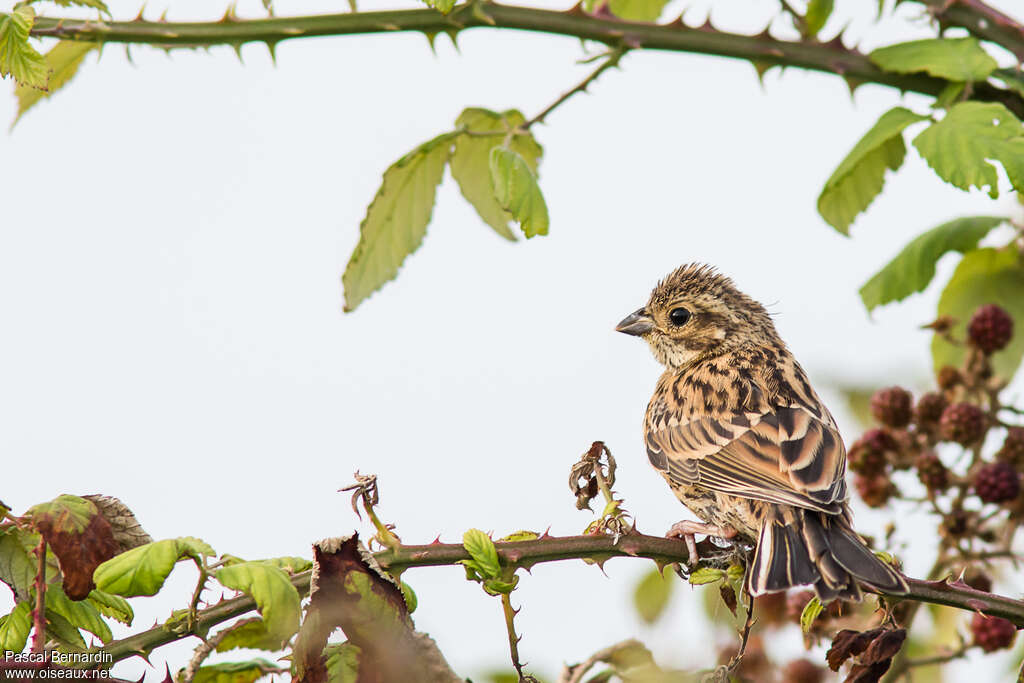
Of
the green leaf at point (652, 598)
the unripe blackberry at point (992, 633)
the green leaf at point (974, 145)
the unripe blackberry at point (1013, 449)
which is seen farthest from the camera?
the green leaf at point (652, 598)

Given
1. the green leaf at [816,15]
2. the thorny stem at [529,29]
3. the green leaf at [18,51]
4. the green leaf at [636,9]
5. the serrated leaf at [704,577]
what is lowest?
the serrated leaf at [704,577]

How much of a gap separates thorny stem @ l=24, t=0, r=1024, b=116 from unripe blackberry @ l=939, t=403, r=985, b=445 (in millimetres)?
1025

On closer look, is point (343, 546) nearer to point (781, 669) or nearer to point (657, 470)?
point (781, 669)

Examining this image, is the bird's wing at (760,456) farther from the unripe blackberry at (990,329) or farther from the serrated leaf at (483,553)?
the serrated leaf at (483,553)

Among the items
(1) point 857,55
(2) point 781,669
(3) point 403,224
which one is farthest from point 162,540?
(1) point 857,55

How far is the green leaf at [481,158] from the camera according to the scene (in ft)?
13.5

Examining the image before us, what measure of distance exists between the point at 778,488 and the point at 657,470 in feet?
2.95

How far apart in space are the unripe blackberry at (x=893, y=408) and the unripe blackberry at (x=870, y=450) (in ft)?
0.20

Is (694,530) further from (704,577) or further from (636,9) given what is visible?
(636,9)

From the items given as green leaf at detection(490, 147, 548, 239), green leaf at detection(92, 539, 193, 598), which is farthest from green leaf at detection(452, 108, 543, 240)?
green leaf at detection(92, 539, 193, 598)

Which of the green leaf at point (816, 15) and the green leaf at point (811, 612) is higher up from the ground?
the green leaf at point (816, 15)

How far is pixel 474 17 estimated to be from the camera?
375cm

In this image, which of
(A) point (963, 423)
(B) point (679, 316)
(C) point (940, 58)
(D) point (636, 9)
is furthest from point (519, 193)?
(B) point (679, 316)

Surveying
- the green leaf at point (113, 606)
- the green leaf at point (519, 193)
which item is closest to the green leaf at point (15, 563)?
the green leaf at point (113, 606)
